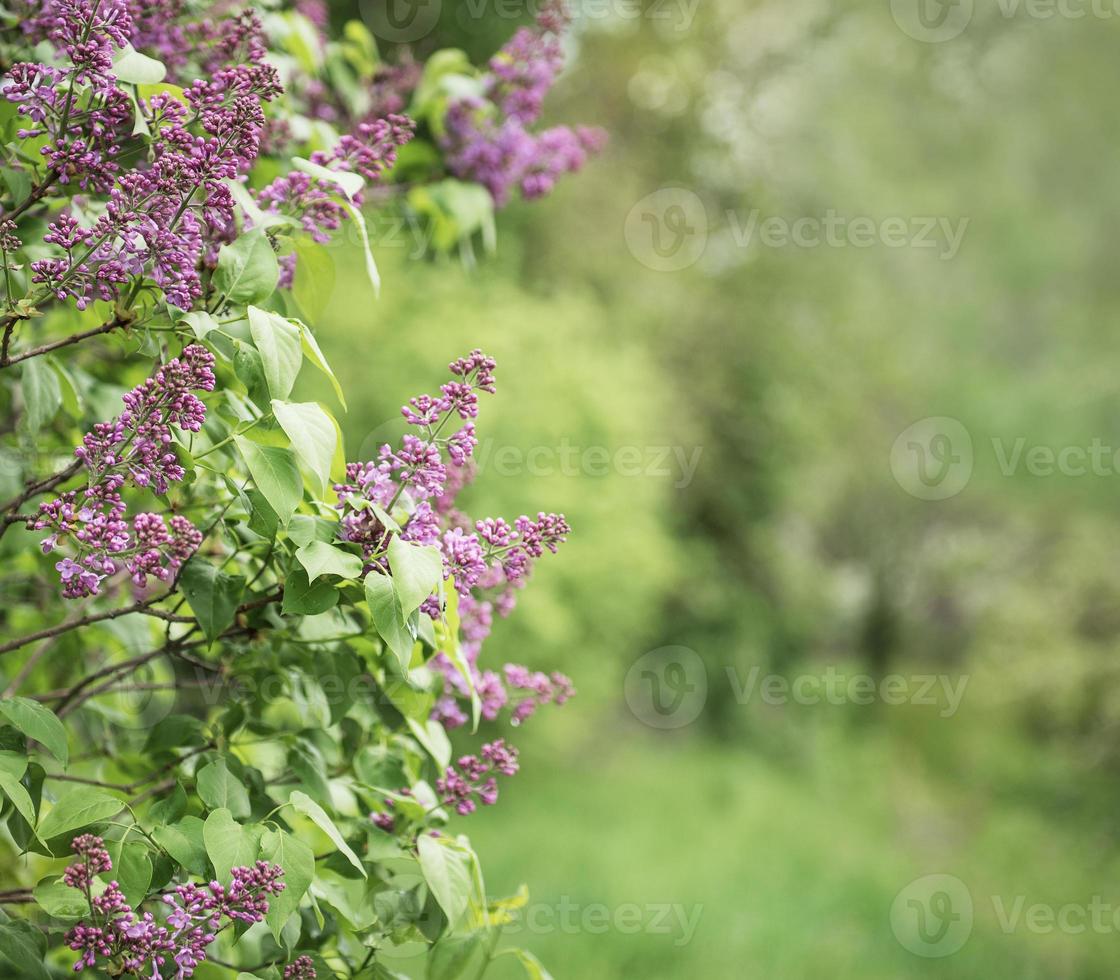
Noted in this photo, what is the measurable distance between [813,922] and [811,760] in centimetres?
372

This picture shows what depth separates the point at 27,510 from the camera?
1.92 meters

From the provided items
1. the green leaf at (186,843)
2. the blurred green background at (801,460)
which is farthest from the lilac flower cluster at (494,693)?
the blurred green background at (801,460)

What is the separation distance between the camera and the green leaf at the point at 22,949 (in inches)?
44.9

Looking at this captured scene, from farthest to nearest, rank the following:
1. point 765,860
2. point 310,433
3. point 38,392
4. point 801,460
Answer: point 801,460
point 765,860
point 38,392
point 310,433

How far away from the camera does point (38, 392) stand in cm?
139

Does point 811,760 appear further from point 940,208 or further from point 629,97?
point 629,97

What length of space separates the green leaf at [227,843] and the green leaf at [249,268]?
55 centimetres

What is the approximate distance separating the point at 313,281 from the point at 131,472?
0.37 meters

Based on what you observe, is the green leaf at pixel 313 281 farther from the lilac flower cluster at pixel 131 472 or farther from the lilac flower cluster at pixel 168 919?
the lilac flower cluster at pixel 168 919

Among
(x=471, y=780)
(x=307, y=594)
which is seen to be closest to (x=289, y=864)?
(x=307, y=594)

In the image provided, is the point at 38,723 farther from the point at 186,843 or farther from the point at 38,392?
the point at 38,392

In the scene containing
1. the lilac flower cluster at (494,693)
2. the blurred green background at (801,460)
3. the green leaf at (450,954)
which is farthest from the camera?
the blurred green background at (801,460)

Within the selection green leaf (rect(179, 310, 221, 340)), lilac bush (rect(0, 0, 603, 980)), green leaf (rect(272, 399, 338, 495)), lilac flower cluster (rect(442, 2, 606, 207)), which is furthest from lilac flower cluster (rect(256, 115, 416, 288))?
lilac flower cluster (rect(442, 2, 606, 207))

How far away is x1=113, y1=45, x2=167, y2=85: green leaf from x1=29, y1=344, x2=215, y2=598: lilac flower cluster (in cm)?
28
